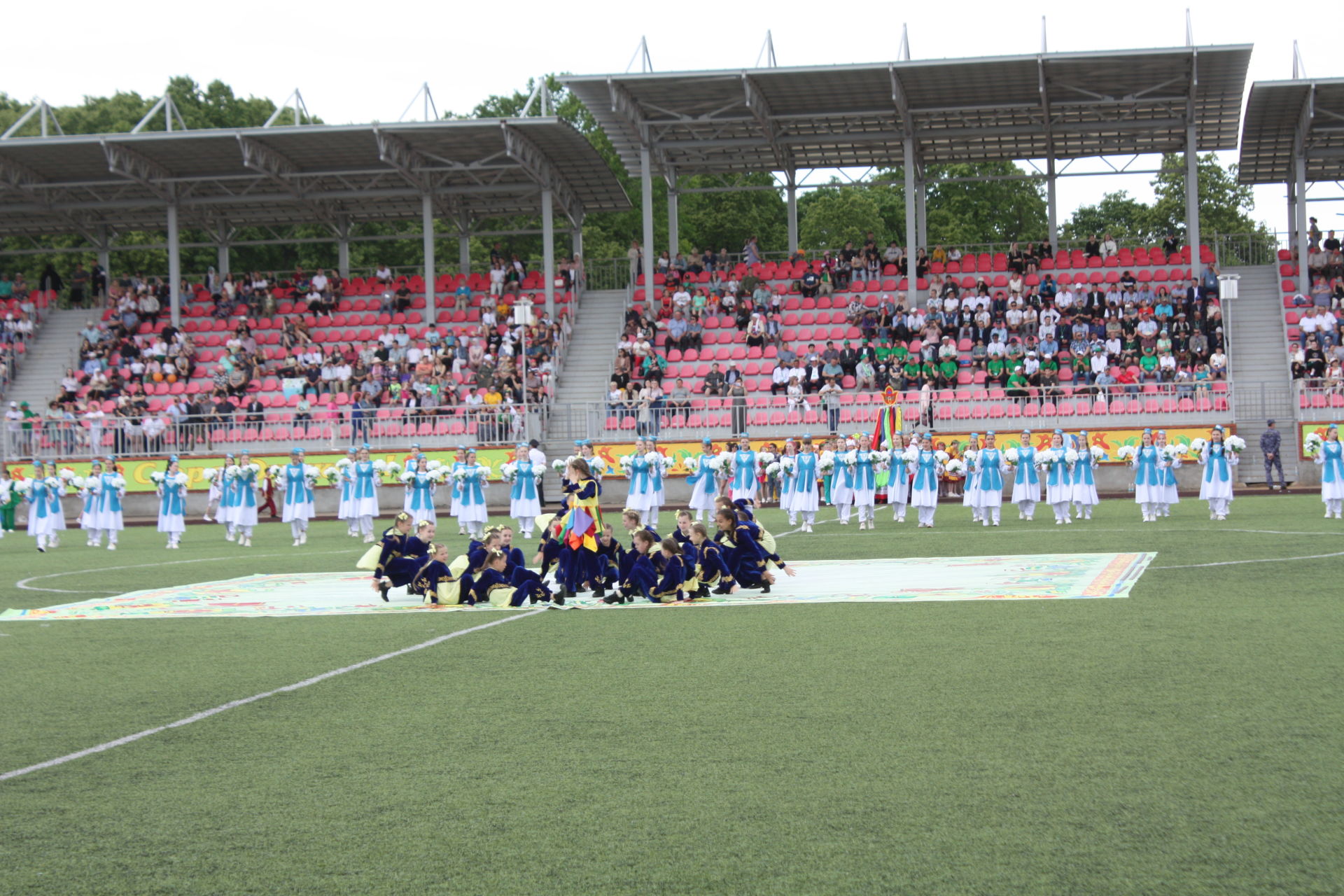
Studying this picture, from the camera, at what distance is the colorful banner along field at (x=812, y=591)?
1284cm

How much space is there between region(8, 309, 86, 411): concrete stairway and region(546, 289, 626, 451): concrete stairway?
13.0 meters

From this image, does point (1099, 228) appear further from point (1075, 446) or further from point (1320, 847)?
point (1320, 847)

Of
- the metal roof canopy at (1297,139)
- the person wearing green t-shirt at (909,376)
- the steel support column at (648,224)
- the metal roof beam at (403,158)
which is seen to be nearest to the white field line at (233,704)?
the person wearing green t-shirt at (909,376)

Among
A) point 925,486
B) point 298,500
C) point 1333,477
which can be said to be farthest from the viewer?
point 298,500

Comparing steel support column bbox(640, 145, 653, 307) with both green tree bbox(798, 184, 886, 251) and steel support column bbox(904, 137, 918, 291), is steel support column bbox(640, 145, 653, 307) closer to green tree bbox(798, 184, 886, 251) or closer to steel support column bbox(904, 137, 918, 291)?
steel support column bbox(904, 137, 918, 291)

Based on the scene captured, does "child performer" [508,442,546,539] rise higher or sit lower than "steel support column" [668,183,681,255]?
lower

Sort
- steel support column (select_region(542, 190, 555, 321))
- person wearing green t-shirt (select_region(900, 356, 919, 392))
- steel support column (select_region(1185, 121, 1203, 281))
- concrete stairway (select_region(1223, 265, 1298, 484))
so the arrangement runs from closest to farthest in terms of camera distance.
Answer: concrete stairway (select_region(1223, 265, 1298, 484)) → person wearing green t-shirt (select_region(900, 356, 919, 392)) → steel support column (select_region(1185, 121, 1203, 281)) → steel support column (select_region(542, 190, 555, 321))

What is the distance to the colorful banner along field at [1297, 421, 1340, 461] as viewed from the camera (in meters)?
28.0

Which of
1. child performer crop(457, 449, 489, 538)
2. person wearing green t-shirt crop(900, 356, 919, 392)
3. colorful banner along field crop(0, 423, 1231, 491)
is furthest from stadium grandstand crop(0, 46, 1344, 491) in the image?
child performer crop(457, 449, 489, 538)

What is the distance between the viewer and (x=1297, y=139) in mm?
33250

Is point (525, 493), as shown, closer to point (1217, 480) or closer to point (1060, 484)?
point (1060, 484)

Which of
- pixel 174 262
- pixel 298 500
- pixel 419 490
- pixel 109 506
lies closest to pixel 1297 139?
pixel 419 490

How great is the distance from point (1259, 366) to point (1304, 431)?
318 centimetres

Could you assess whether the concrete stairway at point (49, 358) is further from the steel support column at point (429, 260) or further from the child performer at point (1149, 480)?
the child performer at point (1149, 480)
